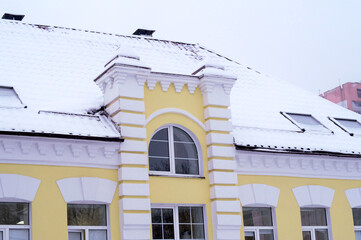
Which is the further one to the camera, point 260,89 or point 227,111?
point 260,89

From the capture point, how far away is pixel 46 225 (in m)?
13.5

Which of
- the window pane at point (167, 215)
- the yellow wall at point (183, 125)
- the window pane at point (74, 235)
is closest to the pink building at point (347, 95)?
the yellow wall at point (183, 125)

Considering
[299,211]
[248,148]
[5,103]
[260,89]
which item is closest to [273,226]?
[299,211]

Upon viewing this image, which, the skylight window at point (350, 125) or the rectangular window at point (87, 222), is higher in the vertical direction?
the skylight window at point (350, 125)

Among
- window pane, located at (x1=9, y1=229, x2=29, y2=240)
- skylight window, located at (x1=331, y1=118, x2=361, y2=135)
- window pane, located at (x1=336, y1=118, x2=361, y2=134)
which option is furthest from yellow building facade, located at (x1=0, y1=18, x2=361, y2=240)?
window pane, located at (x1=336, y1=118, x2=361, y2=134)

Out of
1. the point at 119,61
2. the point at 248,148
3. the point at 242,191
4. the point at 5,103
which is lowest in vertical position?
the point at 242,191

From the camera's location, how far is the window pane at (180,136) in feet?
52.3

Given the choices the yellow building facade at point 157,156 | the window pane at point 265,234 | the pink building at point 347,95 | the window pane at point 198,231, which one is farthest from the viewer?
the pink building at point 347,95

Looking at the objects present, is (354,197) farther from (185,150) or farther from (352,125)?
(185,150)

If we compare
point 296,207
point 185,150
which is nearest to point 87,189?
point 185,150

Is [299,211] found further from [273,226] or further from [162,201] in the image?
[162,201]

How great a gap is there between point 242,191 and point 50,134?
5.30 meters

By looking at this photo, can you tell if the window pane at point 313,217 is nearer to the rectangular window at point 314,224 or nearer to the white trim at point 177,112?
the rectangular window at point 314,224

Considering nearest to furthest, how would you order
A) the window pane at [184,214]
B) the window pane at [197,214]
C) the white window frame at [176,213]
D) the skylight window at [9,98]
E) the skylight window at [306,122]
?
the skylight window at [9,98], the white window frame at [176,213], the window pane at [184,214], the window pane at [197,214], the skylight window at [306,122]
